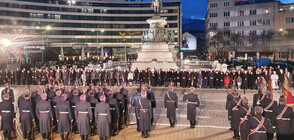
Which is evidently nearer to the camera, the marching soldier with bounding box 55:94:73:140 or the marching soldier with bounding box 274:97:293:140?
the marching soldier with bounding box 274:97:293:140

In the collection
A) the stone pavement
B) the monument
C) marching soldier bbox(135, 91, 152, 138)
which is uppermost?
the monument

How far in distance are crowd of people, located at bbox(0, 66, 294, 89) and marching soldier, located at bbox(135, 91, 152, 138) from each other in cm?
1286

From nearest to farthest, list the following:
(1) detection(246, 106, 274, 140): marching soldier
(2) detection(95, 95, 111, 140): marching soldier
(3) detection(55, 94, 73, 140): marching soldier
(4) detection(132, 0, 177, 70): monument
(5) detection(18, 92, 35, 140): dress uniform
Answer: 1. (1) detection(246, 106, 274, 140): marching soldier
2. (2) detection(95, 95, 111, 140): marching soldier
3. (3) detection(55, 94, 73, 140): marching soldier
4. (5) detection(18, 92, 35, 140): dress uniform
5. (4) detection(132, 0, 177, 70): monument

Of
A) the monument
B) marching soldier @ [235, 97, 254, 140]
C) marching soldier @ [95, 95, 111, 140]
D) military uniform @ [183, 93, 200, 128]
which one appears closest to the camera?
marching soldier @ [235, 97, 254, 140]

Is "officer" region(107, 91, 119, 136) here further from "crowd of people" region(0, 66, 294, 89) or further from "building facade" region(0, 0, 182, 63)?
"building facade" region(0, 0, 182, 63)

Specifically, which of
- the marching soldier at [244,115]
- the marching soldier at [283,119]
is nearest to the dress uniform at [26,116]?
the marching soldier at [244,115]

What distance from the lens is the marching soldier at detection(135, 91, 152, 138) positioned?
1111 cm

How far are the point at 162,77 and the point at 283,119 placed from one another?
17.5m

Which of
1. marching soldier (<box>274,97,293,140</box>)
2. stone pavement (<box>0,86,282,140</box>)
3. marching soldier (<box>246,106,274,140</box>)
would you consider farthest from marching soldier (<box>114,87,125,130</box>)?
marching soldier (<box>274,97,293,140</box>)

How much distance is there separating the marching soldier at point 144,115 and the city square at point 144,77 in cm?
4

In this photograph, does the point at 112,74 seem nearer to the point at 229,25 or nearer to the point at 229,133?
the point at 229,133

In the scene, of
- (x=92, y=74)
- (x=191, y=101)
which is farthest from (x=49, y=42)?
(x=191, y=101)

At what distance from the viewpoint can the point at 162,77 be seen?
26.5 metres

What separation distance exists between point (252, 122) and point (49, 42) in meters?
81.8
